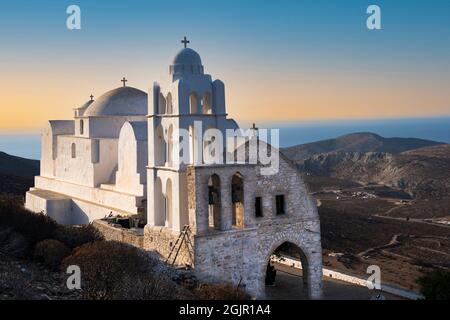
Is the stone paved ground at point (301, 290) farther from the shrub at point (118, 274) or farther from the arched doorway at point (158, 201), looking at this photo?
the shrub at point (118, 274)

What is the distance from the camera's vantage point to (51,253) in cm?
1588

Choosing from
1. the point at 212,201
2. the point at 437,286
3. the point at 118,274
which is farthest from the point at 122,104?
A: the point at 437,286

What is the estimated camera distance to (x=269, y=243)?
1798 cm

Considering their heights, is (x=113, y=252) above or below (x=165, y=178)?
below

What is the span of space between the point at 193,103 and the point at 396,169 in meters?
59.5

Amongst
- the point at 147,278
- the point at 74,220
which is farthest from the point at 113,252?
the point at 74,220

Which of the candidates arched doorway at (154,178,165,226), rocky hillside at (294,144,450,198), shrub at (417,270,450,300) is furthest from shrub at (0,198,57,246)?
rocky hillside at (294,144,450,198)

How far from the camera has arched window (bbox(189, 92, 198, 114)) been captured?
60.3ft

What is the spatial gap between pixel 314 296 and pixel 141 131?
891 centimetres

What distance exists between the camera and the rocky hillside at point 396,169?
64375mm

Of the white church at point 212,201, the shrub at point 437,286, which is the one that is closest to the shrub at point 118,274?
the white church at point 212,201

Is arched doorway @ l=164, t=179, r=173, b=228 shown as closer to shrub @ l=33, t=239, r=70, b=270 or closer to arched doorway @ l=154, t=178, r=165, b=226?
arched doorway @ l=154, t=178, r=165, b=226

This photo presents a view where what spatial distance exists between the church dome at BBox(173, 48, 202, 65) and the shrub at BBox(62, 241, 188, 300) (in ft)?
20.3
